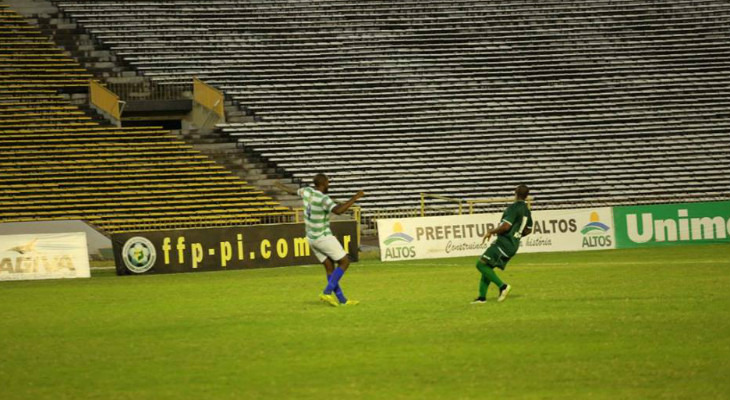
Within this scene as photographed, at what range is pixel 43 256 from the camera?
81.3ft

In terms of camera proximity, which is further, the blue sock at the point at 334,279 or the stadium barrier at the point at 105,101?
the stadium barrier at the point at 105,101

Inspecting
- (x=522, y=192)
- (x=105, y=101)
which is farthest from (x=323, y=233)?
(x=105, y=101)

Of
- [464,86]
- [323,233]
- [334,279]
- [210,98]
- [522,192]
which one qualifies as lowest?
[334,279]

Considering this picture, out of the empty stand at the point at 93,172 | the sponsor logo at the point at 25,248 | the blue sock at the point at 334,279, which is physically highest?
the empty stand at the point at 93,172

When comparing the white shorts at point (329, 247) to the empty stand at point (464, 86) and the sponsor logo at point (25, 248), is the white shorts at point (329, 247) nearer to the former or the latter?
the sponsor logo at point (25, 248)

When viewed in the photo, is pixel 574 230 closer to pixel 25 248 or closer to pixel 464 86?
pixel 464 86

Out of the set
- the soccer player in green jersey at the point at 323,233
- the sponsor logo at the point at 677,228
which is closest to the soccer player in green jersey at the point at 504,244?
the soccer player in green jersey at the point at 323,233

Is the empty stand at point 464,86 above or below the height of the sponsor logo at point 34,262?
above

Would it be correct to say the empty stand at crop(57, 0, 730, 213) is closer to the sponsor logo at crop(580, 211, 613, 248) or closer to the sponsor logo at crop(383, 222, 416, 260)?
the sponsor logo at crop(580, 211, 613, 248)

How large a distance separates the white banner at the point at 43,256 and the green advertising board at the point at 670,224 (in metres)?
13.8

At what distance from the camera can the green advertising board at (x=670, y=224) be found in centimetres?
3031

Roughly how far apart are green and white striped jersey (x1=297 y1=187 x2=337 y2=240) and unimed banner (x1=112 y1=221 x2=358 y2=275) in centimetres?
1073

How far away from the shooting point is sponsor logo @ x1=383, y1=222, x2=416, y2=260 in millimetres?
28141

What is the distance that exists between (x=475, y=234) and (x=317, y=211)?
550 inches
